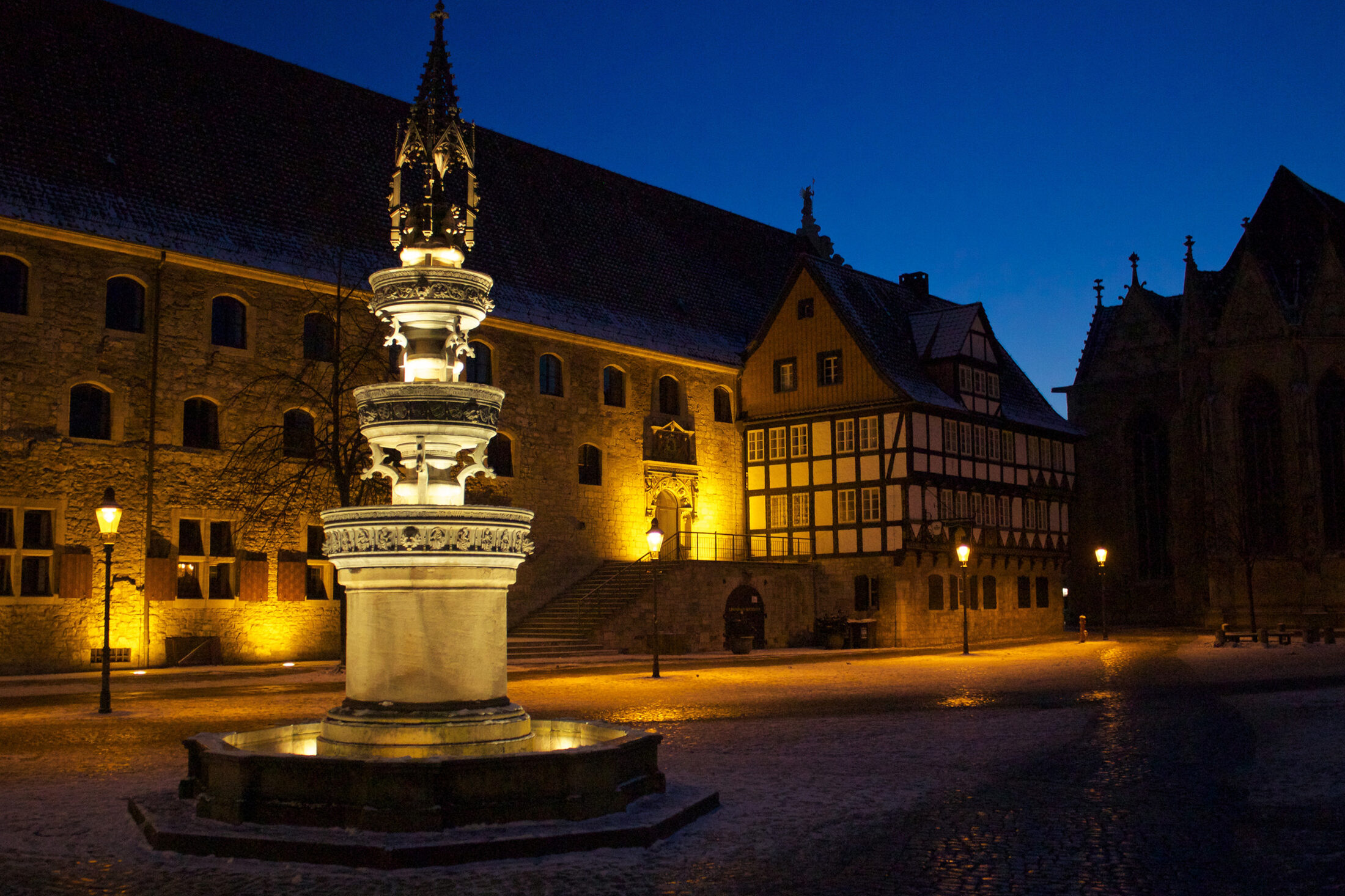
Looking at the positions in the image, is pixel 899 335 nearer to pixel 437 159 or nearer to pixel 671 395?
pixel 671 395

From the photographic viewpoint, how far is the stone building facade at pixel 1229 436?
50188 mm

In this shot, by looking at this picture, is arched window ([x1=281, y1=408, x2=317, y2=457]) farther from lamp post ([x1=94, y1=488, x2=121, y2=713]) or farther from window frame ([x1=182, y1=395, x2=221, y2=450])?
lamp post ([x1=94, y1=488, x2=121, y2=713])

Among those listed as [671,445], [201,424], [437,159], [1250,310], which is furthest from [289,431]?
[1250,310]

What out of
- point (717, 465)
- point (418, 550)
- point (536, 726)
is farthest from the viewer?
point (717, 465)

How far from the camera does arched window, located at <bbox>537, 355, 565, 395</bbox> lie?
3872cm

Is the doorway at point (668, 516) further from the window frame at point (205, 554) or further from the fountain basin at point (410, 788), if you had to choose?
the fountain basin at point (410, 788)

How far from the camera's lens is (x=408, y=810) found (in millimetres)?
8617

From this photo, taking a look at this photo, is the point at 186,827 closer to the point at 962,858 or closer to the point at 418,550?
the point at 418,550

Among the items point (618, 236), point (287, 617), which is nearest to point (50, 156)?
point (287, 617)

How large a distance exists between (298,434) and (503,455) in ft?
21.3

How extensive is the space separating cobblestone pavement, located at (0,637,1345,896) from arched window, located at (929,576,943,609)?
22276mm

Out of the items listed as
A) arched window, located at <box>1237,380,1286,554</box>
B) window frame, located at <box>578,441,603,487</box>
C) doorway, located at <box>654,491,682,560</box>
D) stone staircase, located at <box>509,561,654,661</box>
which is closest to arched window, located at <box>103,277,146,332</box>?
stone staircase, located at <box>509,561,654,661</box>

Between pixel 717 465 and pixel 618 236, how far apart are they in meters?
8.60

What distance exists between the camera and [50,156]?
29.7 metres
